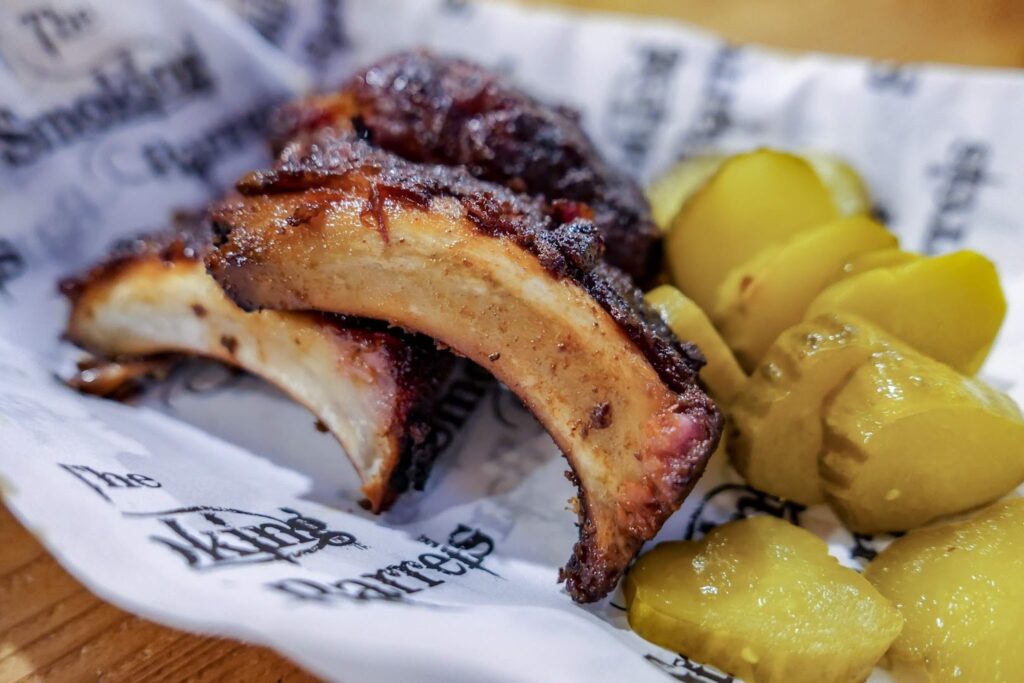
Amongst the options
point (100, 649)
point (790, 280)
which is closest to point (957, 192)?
point (790, 280)

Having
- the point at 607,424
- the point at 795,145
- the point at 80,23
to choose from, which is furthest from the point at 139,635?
the point at 795,145

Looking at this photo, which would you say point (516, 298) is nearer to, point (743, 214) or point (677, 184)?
point (743, 214)

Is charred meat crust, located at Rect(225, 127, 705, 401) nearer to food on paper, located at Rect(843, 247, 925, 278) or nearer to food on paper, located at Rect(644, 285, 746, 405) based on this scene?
food on paper, located at Rect(644, 285, 746, 405)

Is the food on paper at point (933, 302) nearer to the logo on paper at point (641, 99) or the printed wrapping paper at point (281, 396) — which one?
the printed wrapping paper at point (281, 396)

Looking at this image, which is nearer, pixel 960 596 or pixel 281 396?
pixel 960 596

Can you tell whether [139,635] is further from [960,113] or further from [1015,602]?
[960,113]

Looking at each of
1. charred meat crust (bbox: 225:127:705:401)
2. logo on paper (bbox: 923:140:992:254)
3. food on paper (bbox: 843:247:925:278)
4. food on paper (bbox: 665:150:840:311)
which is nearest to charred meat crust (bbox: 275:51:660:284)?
food on paper (bbox: 665:150:840:311)

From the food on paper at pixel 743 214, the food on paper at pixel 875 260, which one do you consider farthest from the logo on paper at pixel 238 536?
the food on paper at pixel 875 260
